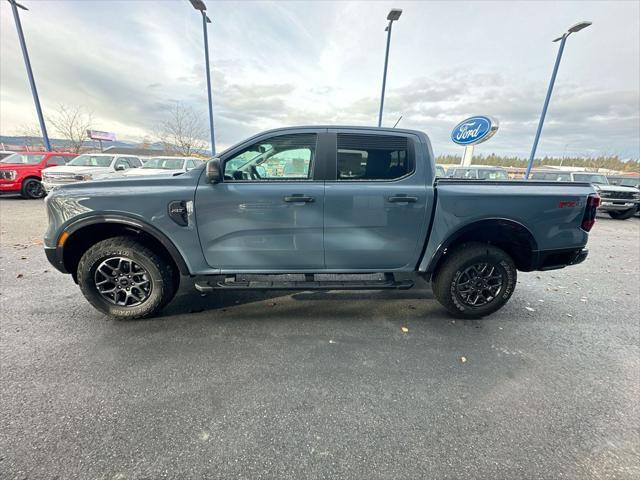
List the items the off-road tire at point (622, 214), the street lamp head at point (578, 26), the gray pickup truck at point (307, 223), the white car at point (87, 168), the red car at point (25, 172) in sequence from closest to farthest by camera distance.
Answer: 1. the gray pickup truck at point (307, 223)
2. the white car at point (87, 168)
3. the red car at point (25, 172)
4. the off-road tire at point (622, 214)
5. the street lamp head at point (578, 26)

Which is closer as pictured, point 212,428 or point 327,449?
point 327,449

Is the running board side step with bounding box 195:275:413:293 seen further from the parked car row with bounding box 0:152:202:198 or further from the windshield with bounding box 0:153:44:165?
the windshield with bounding box 0:153:44:165

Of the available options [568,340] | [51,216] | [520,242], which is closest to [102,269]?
[51,216]

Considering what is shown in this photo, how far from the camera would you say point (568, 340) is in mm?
2842

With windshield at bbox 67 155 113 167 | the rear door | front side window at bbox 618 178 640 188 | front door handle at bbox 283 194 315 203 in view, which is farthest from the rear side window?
front side window at bbox 618 178 640 188

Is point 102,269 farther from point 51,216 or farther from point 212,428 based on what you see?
point 212,428

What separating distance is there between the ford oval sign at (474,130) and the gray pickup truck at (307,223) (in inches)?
540

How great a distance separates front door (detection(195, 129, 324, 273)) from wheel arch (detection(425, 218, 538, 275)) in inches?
50.3

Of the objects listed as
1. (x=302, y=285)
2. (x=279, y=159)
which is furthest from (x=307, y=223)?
(x=279, y=159)

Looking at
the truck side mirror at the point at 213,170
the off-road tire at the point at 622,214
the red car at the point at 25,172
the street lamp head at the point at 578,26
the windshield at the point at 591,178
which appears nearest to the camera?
the truck side mirror at the point at 213,170

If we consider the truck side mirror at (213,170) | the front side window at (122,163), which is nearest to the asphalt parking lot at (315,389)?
the truck side mirror at (213,170)

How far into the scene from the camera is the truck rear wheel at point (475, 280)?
2.96 m

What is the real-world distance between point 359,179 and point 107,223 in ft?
8.18

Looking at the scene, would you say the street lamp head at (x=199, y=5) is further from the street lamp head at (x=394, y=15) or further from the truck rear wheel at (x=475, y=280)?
the truck rear wheel at (x=475, y=280)
